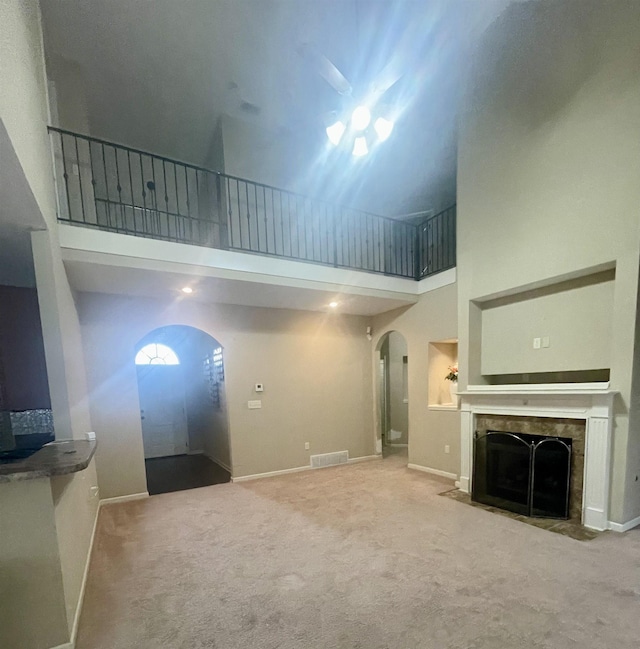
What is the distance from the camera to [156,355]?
677cm

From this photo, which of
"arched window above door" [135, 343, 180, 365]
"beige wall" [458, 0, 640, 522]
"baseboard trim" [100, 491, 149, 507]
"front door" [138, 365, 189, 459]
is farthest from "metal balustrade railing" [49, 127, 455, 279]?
"baseboard trim" [100, 491, 149, 507]

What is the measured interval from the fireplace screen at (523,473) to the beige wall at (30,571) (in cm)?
393

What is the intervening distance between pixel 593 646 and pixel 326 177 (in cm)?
646

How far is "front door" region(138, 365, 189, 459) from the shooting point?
6.73 meters

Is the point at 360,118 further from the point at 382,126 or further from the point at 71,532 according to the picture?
the point at 71,532

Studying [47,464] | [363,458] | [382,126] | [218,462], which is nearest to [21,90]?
[47,464]

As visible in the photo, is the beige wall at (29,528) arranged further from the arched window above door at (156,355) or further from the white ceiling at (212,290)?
the arched window above door at (156,355)

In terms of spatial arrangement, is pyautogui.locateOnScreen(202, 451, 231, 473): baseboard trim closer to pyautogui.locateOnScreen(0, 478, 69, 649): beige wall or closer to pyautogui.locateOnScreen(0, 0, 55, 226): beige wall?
pyautogui.locateOnScreen(0, 478, 69, 649): beige wall

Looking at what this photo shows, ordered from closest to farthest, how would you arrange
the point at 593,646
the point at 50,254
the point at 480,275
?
the point at 593,646 < the point at 50,254 < the point at 480,275

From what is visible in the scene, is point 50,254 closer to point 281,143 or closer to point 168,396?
point 281,143

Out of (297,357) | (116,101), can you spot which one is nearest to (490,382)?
(297,357)

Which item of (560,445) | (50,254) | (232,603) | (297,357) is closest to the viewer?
(232,603)

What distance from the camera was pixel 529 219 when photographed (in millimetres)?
3602

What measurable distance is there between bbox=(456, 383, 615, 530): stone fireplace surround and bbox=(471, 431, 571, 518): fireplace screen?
0.10 metres
